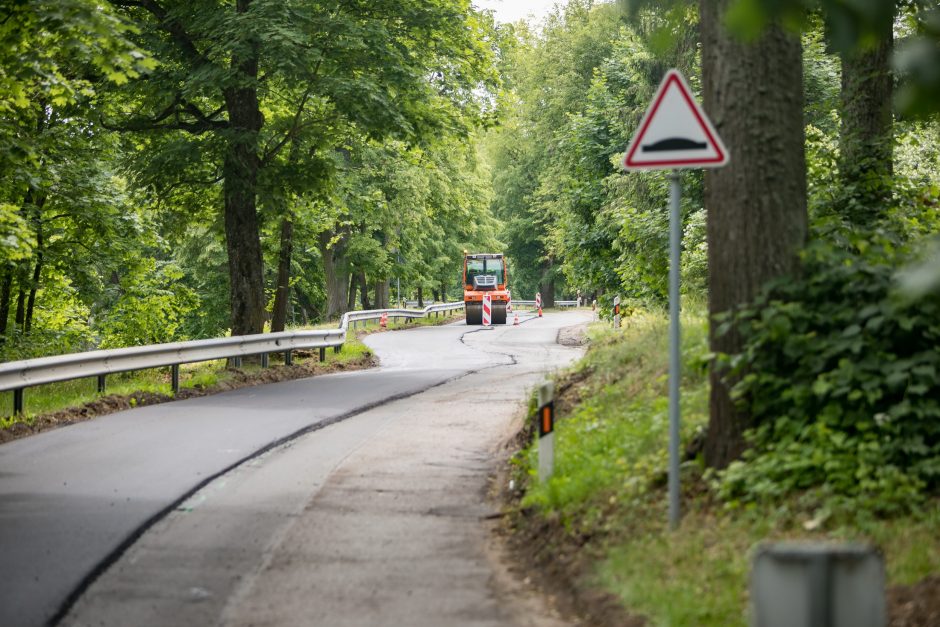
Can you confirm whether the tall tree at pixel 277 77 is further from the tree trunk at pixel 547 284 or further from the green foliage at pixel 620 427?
the tree trunk at pixel 547 284

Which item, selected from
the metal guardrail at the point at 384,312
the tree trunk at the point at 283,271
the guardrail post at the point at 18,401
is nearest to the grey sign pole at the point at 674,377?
the guardrail post at the point at 18,401

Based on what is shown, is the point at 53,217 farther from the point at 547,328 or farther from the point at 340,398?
the point at 547,328

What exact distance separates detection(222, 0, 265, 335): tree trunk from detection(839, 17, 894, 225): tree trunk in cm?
1048

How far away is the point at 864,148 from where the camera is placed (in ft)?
42.2

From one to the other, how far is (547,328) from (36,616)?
1468 inches

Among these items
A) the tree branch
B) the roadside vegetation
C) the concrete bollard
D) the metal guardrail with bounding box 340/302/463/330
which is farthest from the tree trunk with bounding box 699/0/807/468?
the metal guardrail with bounding box 340/302/463/330

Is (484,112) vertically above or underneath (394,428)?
above

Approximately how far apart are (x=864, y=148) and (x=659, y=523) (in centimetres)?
787

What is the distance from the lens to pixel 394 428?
1341 centimetres

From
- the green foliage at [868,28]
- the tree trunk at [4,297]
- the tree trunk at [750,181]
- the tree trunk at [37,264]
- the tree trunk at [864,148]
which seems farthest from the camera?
the tree trunk at [4,297]

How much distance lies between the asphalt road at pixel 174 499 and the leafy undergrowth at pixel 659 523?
0.84 metres

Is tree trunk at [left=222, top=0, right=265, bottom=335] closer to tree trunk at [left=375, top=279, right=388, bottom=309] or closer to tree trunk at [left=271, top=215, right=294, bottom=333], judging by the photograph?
tree trunk at [left=271, top=215, right=294, bottom=333]

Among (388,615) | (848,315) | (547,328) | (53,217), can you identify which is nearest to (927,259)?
(388,615)

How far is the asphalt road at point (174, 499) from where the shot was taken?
247 inches
